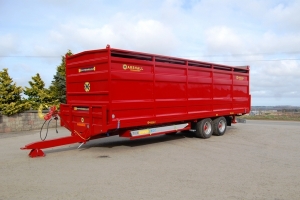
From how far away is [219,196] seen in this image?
4984 millimetres

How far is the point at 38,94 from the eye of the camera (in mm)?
17047

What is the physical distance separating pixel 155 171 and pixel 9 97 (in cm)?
1097

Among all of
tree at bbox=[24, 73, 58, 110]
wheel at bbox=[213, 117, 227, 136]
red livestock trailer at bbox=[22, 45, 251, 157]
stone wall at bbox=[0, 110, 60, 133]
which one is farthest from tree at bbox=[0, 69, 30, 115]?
wheel at bbox=[213, 117, 227, 136]

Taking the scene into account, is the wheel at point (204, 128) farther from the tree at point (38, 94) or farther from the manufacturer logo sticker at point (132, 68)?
the tree at point (38, 94)

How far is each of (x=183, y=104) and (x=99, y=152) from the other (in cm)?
357

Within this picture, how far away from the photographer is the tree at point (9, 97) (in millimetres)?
14391

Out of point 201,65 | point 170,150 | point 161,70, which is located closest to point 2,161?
point 170,150

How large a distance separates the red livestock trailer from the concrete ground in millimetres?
737

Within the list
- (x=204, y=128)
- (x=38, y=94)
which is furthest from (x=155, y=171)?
(x=38, y=94)

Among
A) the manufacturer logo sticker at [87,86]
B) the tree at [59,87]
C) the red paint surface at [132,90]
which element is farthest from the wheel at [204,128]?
the tree at [59,87]

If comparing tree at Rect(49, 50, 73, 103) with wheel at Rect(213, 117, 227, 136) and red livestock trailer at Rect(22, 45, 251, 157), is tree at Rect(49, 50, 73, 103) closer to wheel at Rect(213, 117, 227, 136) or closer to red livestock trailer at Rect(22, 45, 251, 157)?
red livestock trailer at Rect(22, 45, 251, 157)

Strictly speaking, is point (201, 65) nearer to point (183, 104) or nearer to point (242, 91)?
point (183, 104)

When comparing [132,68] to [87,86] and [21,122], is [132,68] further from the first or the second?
[21,122]

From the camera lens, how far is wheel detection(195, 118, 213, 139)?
38.1ft
